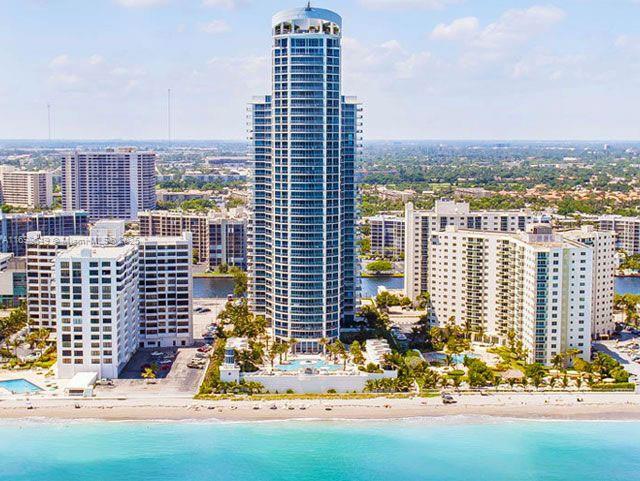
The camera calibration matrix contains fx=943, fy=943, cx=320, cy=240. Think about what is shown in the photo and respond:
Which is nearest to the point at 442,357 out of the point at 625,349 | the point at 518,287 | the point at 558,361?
the point at 518,287

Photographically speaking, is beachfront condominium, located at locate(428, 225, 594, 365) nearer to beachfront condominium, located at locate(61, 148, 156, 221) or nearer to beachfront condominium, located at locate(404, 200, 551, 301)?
beachfront condominium, located at locate(404, 200, 551, 301)

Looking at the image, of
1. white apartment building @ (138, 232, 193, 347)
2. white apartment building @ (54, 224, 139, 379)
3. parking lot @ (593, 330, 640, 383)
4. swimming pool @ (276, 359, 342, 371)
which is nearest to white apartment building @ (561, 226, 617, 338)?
parking lot @ (593, 330, 640, 383)

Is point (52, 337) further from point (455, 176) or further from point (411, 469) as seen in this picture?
point (455, 176)

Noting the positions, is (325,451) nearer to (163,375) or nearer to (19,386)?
(163,375)

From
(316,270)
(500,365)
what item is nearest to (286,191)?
(316,270)

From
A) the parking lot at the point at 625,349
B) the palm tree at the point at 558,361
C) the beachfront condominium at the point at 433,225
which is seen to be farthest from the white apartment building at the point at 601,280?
the palm tree at the point at 558,361
